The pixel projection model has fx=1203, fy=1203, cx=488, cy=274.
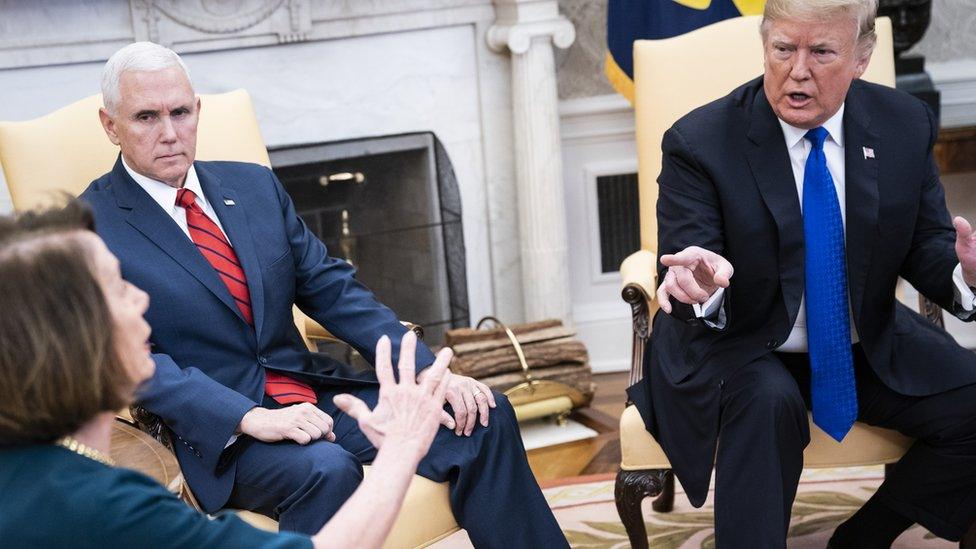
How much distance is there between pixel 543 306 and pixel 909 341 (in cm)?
186

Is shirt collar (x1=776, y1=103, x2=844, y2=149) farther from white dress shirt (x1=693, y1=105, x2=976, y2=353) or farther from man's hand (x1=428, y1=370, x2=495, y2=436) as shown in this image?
man's hand (x1=428, y1=370, x2=495, y2=436)

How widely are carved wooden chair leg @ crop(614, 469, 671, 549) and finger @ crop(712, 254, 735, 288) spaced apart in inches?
21.0

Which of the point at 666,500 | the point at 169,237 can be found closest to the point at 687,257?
the point at 169,237

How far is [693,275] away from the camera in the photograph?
218cm

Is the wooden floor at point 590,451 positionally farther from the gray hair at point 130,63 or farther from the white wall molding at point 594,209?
the gray hair at point 130,63

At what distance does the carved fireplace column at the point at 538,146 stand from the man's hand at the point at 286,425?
2044 millimetres

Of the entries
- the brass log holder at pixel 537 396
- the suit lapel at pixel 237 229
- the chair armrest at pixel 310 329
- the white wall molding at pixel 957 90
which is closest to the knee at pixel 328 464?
the suit lapel at pixel 237 229

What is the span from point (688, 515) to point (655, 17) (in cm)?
165

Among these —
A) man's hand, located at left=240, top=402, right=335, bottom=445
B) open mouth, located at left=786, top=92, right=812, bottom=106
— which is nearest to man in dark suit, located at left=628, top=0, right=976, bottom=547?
open mouth, located at left=786, top=92, right=812, bottom=106

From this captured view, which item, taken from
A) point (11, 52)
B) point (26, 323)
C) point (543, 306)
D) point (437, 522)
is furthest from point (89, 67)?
point (26, 323)

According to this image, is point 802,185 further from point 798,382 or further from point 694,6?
point 694,6

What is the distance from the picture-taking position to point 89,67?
369 centimetres

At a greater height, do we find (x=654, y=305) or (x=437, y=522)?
(x=654, y=305)

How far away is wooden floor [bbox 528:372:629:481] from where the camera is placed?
340 centimetres
